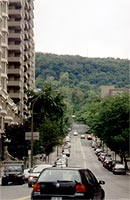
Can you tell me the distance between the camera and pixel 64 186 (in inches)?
709

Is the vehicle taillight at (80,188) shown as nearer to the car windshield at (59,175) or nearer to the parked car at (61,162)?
the car windshield at (59,175)

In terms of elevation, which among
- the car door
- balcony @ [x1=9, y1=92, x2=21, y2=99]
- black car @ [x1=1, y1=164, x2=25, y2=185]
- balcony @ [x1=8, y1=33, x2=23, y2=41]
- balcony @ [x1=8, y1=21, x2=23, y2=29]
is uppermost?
balcony @ [x1=8, y1=21, x2=23, y2=29]

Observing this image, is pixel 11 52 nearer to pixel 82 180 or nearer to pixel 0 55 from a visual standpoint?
pixel 0 55

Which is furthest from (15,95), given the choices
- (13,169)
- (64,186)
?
(64,186)

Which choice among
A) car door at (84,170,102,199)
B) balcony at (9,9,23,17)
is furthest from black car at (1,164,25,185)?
balcony at (9,9,23,17)

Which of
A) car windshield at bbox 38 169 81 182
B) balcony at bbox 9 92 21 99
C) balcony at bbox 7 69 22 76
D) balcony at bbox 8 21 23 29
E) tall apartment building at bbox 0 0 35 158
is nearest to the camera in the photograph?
car windshield at bbox 38 169 81 182

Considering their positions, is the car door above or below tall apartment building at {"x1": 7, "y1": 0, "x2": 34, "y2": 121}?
below

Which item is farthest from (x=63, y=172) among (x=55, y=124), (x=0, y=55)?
(x=55, y=124)

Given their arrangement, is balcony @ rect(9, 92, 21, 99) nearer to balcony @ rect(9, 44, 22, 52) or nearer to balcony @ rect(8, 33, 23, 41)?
balcony @ rect(9, 44, 22, 52)

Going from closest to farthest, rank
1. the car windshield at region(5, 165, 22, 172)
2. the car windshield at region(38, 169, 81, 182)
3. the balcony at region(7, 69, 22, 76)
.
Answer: the car windshield at region(38, 169, 81, 182), the car windshield at region(5, 165, 22, 172), the balcony at region(7, 69, 22, 76)

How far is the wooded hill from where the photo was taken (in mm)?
184500

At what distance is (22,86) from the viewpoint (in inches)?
4400

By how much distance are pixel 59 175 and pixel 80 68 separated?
589ft

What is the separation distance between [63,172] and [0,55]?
230ft
